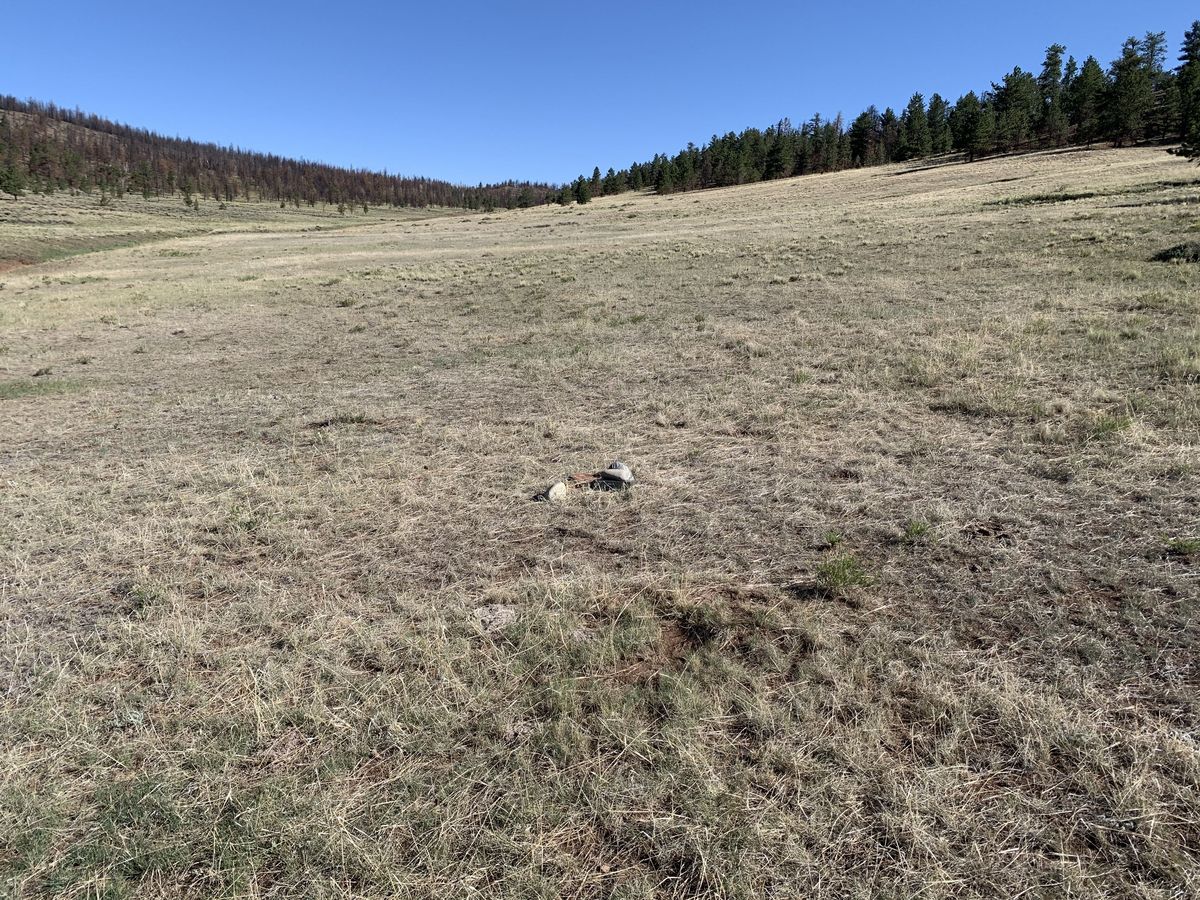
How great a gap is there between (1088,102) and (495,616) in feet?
344

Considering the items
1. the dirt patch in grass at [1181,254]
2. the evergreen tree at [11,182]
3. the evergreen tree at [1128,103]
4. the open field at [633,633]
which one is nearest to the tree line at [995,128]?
the evergreen tree at [1128,103]

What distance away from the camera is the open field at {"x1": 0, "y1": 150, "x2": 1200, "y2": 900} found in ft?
8.10

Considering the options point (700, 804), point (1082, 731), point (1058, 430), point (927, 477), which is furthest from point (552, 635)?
point (1058, 430)

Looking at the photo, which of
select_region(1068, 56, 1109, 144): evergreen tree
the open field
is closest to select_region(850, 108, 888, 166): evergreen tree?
select_region(1068, 56, 1109, 144): evergreen tree

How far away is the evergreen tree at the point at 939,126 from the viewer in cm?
9456

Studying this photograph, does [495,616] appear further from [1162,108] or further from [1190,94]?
[1162,108]

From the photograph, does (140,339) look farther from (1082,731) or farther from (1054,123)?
(1054,123)

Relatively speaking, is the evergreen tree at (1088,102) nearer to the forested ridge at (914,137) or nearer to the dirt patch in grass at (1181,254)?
the forested ridge at (914,137)

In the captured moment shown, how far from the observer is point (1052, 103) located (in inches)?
3310

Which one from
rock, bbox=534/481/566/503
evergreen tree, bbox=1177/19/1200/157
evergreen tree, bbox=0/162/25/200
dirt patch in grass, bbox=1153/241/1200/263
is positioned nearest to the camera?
rock, bbox=534/481/566/503

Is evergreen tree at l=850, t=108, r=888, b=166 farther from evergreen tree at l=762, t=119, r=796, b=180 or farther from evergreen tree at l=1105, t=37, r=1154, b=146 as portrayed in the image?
evergreen tree at l=1105, t=37, r=1154, b=146

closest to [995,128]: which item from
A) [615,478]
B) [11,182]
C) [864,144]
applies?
[864,144]

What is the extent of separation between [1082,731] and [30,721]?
537 centimetres

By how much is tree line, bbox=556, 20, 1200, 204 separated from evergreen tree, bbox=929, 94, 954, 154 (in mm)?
205
